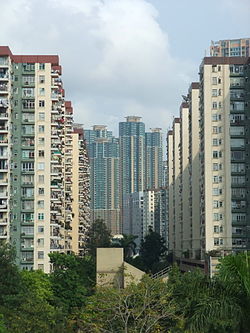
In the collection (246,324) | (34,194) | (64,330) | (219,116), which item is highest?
(219,116)

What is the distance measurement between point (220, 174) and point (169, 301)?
128 feet

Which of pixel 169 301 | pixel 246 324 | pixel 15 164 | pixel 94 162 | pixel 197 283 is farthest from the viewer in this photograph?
pixel 94 162

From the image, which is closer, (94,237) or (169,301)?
(169,301)

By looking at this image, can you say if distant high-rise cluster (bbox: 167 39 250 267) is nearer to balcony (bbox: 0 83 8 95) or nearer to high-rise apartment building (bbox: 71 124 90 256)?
balcony (bbox: 0 83 8 95)

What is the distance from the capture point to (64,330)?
28703 millimetres

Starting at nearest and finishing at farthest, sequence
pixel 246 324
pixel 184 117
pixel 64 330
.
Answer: pixel 246 324 < pixel 64 330 < pixel 184 117

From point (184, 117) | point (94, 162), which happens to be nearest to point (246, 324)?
point (184, 117)

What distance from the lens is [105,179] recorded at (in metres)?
192

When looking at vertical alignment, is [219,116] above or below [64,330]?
above

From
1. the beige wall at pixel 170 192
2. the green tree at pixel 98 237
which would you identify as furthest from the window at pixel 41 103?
the beige wall at pixel 170 192

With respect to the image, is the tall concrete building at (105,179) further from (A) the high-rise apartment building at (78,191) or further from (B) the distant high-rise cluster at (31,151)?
(B) the distant high-rise cluster at (31,151)

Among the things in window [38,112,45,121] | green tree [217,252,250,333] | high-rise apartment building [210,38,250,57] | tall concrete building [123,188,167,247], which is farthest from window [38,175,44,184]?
high-rise apartment building [210,38,250,57]

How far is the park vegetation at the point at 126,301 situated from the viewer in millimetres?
12570

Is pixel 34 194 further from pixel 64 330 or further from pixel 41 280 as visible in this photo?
pixel 64 330
